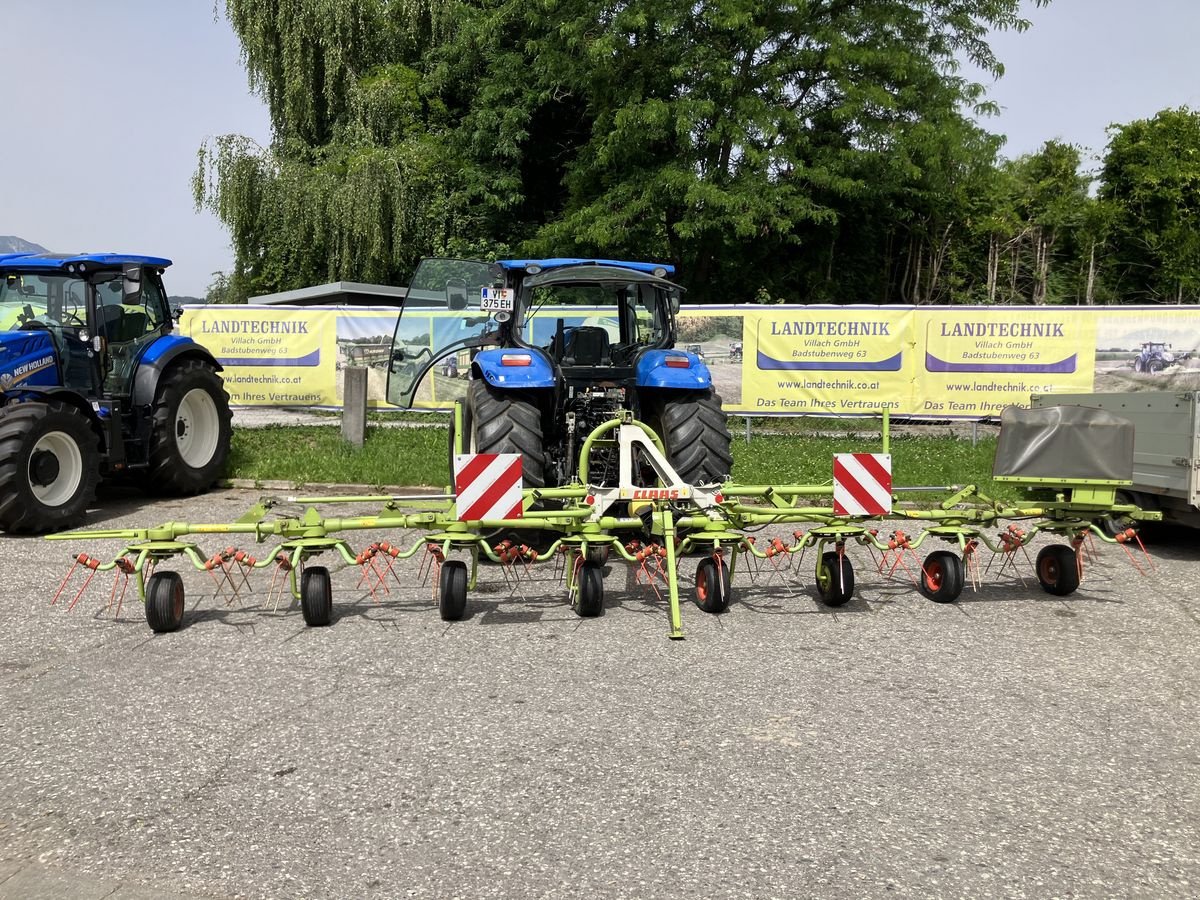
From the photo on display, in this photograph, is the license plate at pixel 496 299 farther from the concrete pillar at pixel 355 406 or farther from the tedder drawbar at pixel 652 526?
the concrete pillar at pixel 355 406

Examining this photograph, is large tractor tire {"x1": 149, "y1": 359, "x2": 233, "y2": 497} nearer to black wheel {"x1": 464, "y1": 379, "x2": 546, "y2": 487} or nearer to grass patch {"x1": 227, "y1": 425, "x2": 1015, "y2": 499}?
grass patch {"x1": 227, "y1": 425, "x2": 1015, "y2": 499}

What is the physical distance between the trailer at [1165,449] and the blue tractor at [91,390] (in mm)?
8478

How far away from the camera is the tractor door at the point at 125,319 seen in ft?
32.4

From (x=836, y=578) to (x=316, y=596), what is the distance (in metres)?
3.21

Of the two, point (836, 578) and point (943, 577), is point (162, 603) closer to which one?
point (836, 578)

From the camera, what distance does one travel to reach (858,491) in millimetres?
6367

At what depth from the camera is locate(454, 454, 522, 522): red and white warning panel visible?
602cm

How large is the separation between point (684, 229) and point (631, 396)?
11103 mm

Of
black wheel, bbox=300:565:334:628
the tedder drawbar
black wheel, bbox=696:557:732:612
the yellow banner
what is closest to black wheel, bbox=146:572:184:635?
the tedder drawbar

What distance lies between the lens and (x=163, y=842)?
3.47 meters

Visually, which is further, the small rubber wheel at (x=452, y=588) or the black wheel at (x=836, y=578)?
the black wheel at (x=836, y=578)

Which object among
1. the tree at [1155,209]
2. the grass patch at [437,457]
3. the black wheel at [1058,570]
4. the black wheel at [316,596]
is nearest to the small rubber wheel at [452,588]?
the black wheel at [316,596]

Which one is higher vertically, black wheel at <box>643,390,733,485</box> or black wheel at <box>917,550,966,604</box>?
black wheel at <box>643,390,733,485</box>

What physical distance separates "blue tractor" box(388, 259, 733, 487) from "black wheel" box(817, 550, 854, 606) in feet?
4.30
